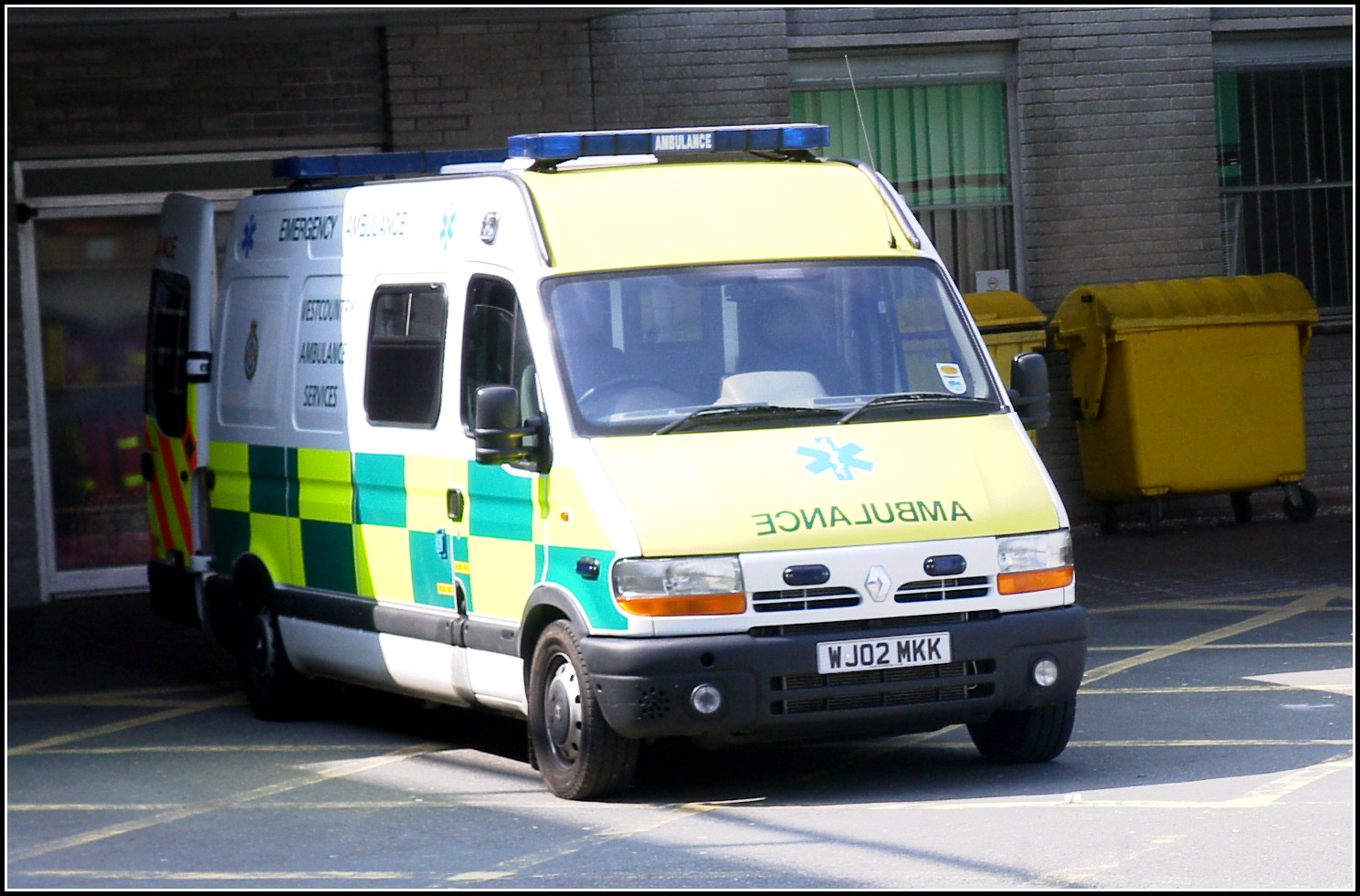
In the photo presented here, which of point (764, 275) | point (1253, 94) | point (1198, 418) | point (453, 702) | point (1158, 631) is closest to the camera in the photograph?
point (764, 275)

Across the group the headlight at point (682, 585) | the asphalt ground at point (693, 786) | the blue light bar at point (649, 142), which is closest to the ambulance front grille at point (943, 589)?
the headlight at point (682, 585)

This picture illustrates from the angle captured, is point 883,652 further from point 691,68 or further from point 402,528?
point 691,68

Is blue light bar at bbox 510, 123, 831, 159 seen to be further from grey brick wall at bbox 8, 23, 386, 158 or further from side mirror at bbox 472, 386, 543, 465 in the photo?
grey brick wall at bbox 8, 23, 386, 158

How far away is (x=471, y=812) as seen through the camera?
6.96m

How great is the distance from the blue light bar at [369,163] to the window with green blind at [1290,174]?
24.8 feet

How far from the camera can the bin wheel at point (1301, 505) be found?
48.5 feet

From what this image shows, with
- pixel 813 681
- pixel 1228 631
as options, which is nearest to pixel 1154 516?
pixel 1228 631

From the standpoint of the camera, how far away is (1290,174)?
1559 cm

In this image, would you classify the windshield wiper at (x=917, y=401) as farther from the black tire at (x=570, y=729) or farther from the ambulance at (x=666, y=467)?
the black tire at (x=570, y=729)

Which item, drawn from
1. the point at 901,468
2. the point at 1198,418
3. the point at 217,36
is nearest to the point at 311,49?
the point at 217,36

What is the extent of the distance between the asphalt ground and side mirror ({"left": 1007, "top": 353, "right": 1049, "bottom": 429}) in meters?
1.24

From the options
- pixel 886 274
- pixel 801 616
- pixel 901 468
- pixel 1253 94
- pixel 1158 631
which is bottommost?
pixel 1158 631

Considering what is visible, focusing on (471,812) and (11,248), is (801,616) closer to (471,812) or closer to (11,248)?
(471,812)

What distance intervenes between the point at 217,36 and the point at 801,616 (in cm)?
797
